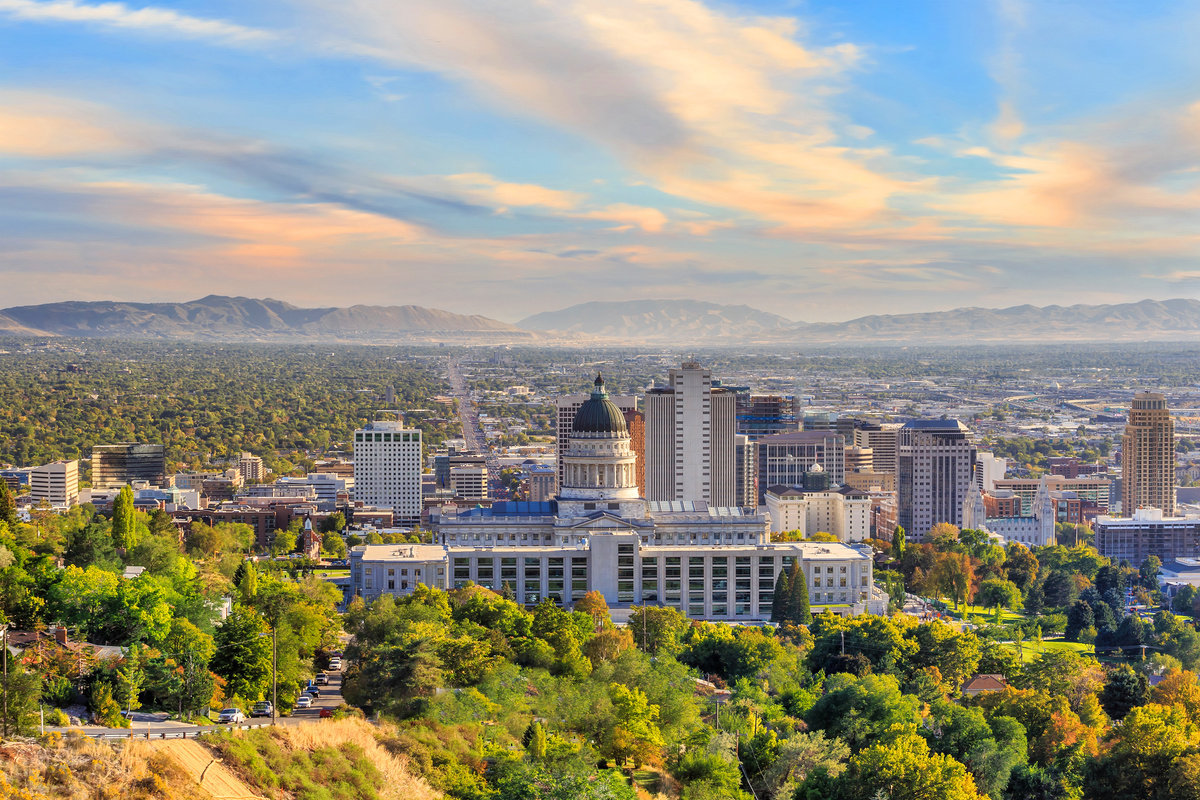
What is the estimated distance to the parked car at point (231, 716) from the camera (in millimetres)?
49719

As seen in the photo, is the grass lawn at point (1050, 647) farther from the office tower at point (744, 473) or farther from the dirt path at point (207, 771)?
the office tower at point (744, 473)

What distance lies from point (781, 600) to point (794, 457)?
88.4m

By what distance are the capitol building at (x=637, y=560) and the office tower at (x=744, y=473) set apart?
53505mm

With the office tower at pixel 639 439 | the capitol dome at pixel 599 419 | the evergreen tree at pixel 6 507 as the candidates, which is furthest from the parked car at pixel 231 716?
the office tower at pixel 639 439

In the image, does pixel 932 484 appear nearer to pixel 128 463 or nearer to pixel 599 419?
pixel 599 419

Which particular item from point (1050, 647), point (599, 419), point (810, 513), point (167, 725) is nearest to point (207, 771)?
point (167, 725)

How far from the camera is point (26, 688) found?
4447 centimetres

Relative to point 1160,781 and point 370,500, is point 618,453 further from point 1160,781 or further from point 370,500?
point 370,500

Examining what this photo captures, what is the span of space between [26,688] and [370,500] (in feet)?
430

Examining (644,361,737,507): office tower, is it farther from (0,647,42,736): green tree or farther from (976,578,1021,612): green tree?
(0,647,42,736): green tree

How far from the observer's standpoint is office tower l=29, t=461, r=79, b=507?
160 metres

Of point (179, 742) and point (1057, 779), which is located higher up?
point (179, 742)

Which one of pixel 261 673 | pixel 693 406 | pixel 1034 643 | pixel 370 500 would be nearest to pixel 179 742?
pixel 261 673

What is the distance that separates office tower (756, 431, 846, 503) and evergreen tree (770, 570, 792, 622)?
257ft
